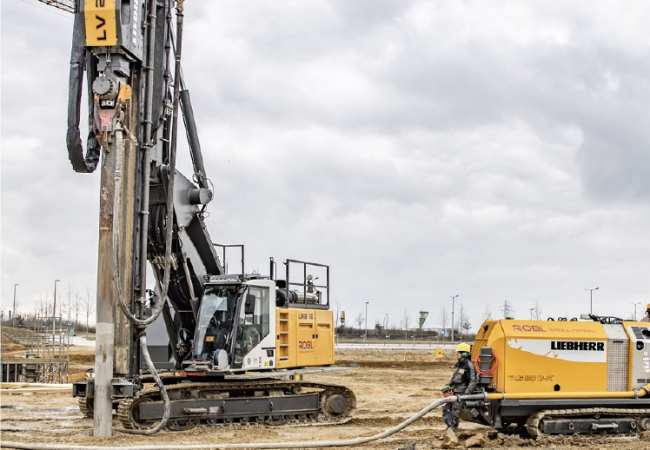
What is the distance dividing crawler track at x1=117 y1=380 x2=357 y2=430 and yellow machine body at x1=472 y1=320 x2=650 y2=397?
4709mm

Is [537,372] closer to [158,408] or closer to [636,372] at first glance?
[636,372]

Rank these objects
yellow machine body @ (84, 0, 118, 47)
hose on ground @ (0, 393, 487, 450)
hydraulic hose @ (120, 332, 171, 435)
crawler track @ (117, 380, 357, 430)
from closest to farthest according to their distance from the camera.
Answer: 1. hose on ground @ (0, 393, 487, 450)
2. yellow machine body @ (84, 0, 118, 47)
3. hydraulic hose @ (120, 332, 171, 435)
4. crawler track @ (117, 380, 357, 430)

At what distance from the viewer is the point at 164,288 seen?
14133 mm

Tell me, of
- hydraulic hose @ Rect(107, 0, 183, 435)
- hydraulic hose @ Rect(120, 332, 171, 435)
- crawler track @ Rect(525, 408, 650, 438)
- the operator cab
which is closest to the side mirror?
the operator cab

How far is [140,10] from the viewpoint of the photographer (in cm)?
1435

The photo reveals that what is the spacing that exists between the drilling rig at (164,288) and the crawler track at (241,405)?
3 cm

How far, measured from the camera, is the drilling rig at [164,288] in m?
13.7

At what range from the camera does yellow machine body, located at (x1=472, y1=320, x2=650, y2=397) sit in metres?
13.2

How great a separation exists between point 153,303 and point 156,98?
4.35m

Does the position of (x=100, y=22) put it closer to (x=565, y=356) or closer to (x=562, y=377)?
(x=565, y=356)

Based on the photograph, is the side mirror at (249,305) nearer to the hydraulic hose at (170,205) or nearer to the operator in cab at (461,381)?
the hydraulic hose at (170,205)

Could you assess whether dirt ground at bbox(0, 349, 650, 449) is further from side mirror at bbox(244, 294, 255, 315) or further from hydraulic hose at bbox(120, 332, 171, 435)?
side mirror at bbox(244, 294, 255, 315)

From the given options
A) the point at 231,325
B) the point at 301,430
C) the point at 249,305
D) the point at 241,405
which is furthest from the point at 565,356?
the point at 241,405

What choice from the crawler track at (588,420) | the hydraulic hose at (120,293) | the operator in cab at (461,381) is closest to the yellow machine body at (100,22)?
the hydraulic hose at (120,293)
